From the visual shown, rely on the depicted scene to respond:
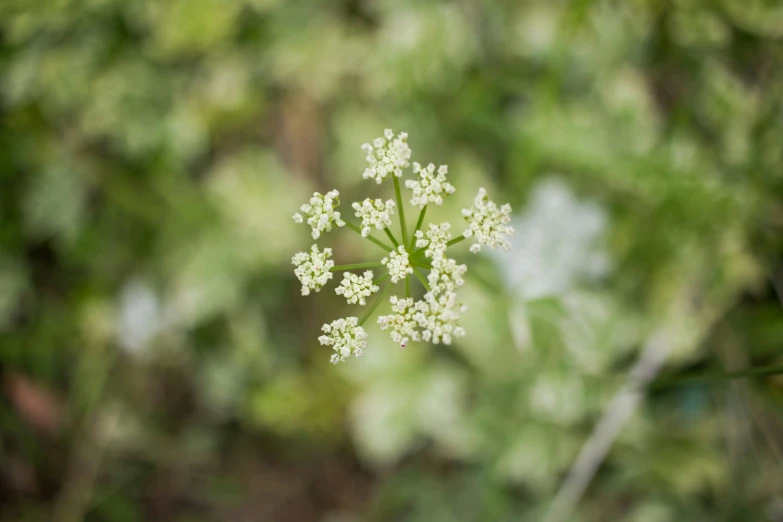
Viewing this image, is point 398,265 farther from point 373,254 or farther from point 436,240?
point 373,254

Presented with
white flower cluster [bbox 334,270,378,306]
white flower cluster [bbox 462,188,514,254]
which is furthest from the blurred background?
white flower cluster [bbox 334,270,378,306]

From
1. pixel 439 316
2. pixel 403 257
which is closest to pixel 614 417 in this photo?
pixel 439 316

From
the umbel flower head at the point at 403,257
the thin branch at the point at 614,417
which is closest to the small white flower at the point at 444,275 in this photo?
the umbel flower head at the point at 403,257

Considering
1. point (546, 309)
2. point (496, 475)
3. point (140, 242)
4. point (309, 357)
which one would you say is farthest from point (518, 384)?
point (140, 242)

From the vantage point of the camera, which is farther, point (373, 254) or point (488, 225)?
point (373, 254)

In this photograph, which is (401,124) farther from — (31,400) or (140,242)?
(31,400)

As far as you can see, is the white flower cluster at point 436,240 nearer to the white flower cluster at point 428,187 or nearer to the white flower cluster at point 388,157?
the white flower cluster at point 428,187
